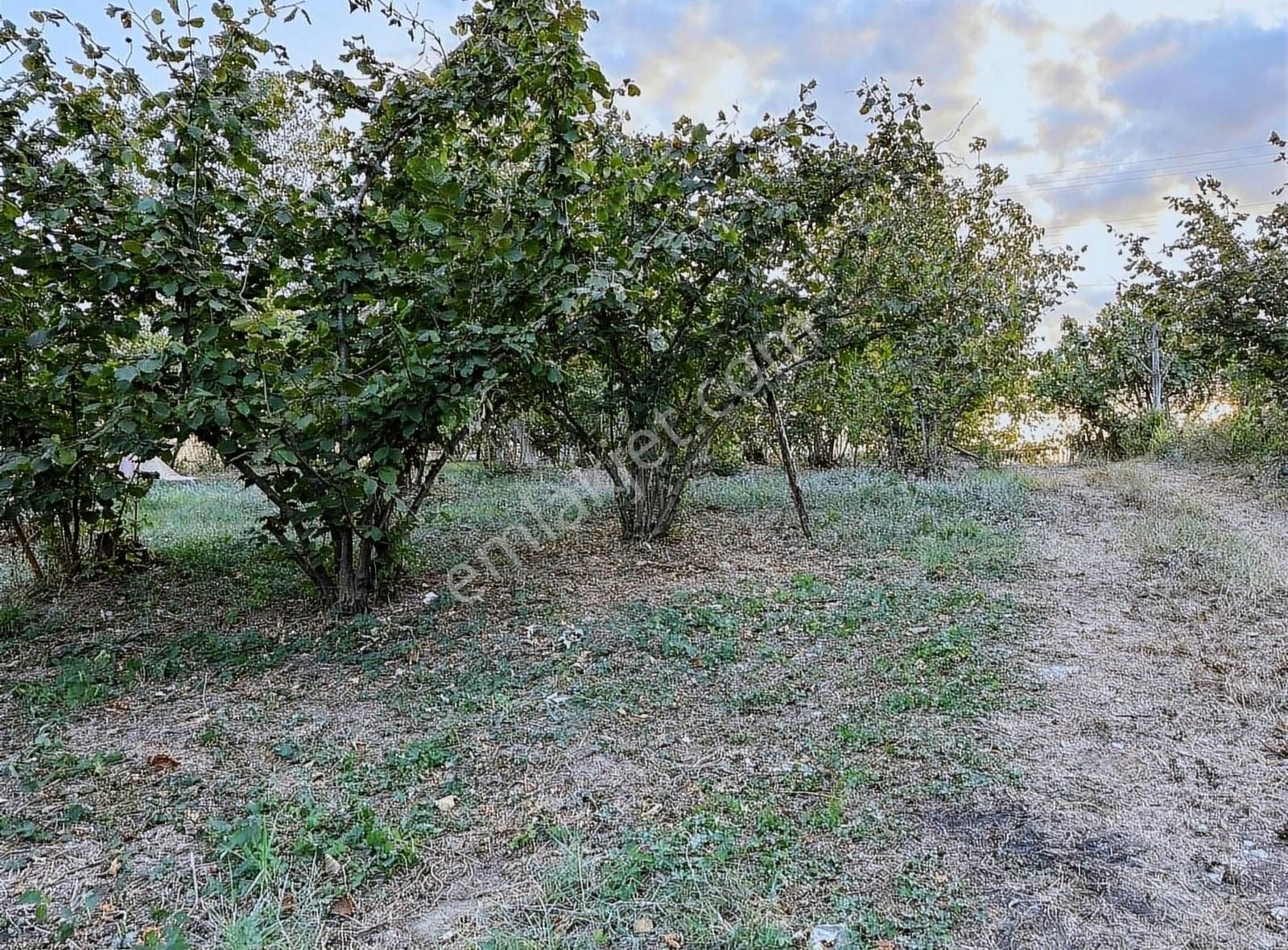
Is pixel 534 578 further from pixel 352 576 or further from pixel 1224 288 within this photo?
pixel 1224 288

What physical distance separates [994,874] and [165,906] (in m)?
1.75

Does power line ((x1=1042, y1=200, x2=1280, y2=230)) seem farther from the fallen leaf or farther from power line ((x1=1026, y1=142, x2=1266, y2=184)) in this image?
the fallen leaf

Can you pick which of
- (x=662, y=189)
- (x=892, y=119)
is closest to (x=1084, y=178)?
(x=892, y=119)

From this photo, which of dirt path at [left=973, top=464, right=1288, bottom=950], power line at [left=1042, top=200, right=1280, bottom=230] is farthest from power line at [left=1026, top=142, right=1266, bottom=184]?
dirt path at [left=973, top=464, right=1288, bottom=950]

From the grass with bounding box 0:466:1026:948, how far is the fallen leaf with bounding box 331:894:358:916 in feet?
0.05

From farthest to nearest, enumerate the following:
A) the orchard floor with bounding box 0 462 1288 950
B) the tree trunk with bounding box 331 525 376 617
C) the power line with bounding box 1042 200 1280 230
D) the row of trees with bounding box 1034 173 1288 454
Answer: the power line with bounding box 1042 200 1280 230, the row of trees with bounding box 1034 173 1288 454, the tree trunk with bounding box 331 525 376 617, the orchard floor with bounding box 0 462 1288 950

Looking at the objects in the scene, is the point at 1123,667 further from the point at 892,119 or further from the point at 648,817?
the point at 892,119

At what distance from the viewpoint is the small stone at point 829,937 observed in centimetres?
142

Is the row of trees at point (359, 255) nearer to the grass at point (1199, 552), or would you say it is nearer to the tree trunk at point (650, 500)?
the tree trunk at point (650, 500)

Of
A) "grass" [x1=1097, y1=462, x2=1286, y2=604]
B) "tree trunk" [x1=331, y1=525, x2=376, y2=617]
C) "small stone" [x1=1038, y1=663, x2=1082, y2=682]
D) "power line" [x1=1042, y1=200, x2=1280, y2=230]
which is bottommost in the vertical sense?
"small stone" [x1=1038, y1=663, x2=1082, y2=682]

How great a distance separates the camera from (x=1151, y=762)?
82.5 inches

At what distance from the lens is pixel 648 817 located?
1867 mm

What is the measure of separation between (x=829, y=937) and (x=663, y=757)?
81 centimetres

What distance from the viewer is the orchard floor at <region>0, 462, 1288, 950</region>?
1527mm
